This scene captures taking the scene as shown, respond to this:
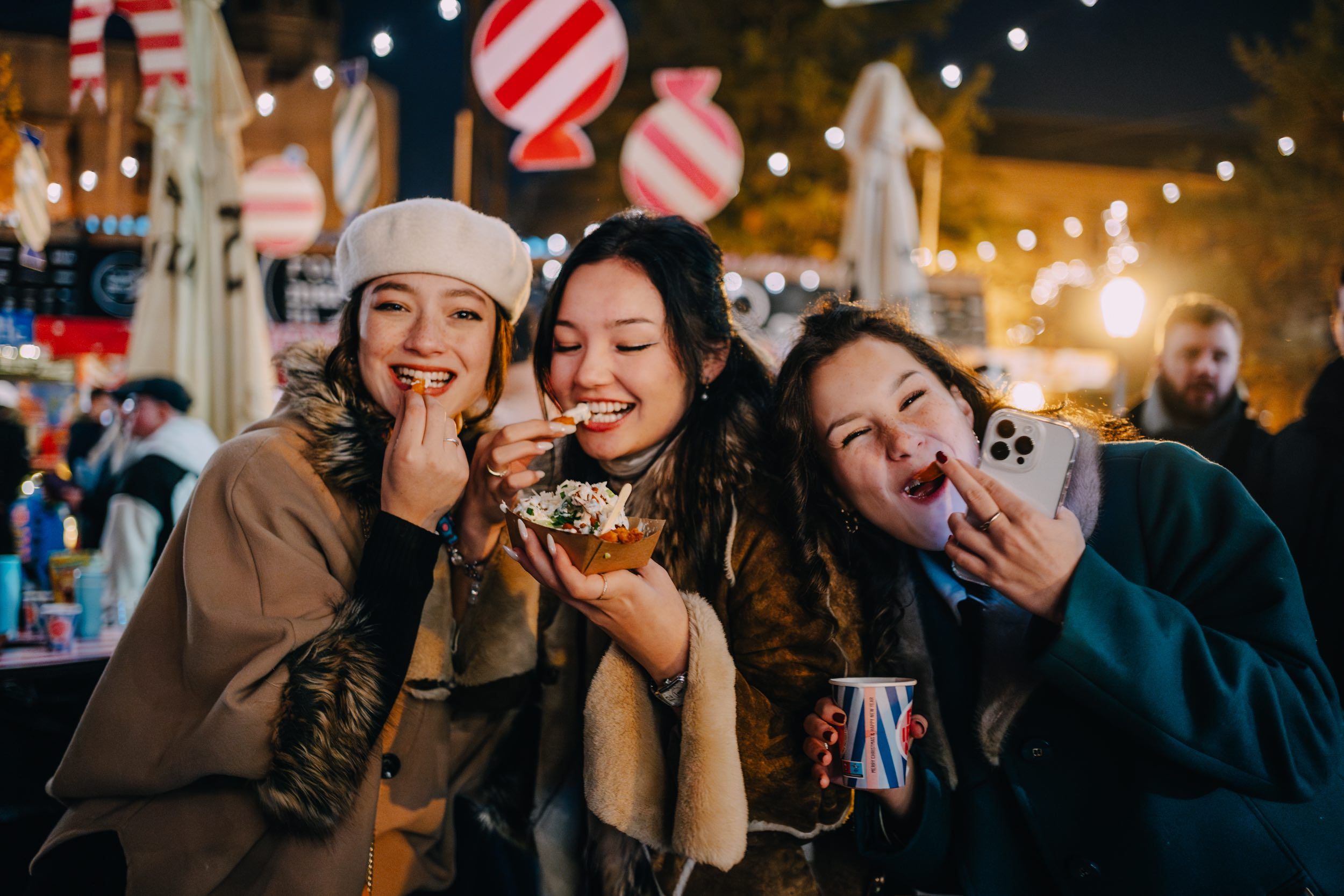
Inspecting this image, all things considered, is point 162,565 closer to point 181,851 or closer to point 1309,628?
point 181,851

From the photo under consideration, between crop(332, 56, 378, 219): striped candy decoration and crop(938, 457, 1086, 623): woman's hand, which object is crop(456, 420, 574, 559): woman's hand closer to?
crop(938, 457, 1086, 623): woman's hand

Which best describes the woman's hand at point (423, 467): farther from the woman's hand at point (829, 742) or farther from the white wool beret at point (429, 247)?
the woman's hand at point (829, 742)

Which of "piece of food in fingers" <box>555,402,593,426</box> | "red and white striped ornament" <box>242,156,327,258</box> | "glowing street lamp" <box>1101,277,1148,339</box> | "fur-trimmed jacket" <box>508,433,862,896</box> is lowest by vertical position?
"fur-trimmed jacket" <box>508,433,862,896</box>

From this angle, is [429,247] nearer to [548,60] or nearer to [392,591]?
[392,591]

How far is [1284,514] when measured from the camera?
11.8ft

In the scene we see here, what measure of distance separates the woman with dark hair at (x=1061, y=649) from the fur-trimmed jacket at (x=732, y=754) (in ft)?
0.30

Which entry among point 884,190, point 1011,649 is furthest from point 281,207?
point 1011,649

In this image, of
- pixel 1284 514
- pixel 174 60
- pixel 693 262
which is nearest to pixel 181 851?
pixel 693 262

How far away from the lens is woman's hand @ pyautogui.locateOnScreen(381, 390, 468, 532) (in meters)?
2.00

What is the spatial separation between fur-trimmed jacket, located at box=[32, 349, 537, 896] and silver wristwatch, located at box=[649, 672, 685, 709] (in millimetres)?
616

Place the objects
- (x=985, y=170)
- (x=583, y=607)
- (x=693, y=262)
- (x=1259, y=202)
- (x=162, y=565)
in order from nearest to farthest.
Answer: (x=583, y=607), (x=162, y=565), (x=693, y=262), (x=1259, y=202), (x=985, y=170)

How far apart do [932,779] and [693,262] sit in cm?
139

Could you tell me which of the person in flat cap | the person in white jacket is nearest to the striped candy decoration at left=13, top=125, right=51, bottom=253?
the person in white jacket

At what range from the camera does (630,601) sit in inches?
69.6
